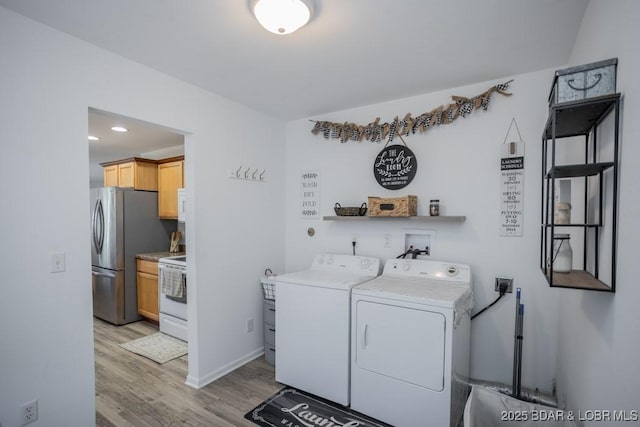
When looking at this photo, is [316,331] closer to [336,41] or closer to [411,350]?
[411,350]

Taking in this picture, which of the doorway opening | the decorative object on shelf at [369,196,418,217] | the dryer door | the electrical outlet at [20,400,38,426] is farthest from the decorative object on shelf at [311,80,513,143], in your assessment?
the electrical outlet at [20,400,38,426]

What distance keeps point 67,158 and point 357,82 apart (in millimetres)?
1987

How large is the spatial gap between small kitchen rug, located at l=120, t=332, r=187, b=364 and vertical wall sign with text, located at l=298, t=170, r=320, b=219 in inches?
75.4

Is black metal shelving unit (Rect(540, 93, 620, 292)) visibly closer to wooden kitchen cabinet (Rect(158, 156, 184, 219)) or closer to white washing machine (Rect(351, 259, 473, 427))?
white washing machine (Rect(351, 259, 473, 427))

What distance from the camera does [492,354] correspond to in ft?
7.60

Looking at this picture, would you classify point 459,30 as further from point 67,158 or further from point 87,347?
point 87,347

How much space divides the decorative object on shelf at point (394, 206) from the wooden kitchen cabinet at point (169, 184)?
2.63 metres

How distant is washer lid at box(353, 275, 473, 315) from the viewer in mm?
1847

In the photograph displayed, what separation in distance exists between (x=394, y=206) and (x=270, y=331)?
1.66 meters

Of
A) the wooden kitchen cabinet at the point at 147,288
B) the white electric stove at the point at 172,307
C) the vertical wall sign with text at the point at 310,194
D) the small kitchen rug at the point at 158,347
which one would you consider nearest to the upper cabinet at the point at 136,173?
the wooden kitchen cabinet at the point at 147,288

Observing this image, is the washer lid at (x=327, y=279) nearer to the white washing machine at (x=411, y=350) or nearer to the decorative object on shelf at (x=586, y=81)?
the white washing machine at (x=411, y=350)

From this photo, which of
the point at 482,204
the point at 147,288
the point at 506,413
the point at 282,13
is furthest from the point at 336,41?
the point at 147,288

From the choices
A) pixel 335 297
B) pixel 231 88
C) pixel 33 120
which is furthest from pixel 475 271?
pixel 33 120

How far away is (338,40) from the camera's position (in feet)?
5.83
